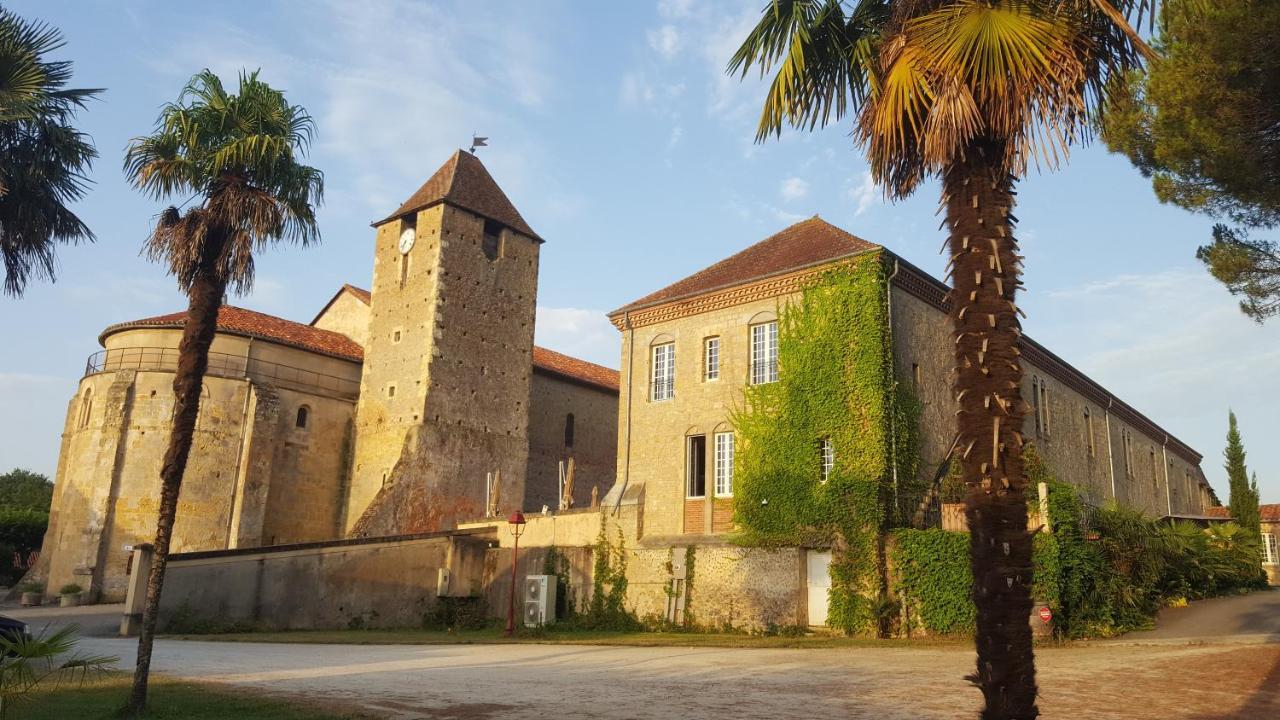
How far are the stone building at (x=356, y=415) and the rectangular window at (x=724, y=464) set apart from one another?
1137 centimetres

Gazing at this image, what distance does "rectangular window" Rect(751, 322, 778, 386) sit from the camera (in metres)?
24.7

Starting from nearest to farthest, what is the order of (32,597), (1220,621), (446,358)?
1. (1220,621)
2. (32,597)
3. (446,358)

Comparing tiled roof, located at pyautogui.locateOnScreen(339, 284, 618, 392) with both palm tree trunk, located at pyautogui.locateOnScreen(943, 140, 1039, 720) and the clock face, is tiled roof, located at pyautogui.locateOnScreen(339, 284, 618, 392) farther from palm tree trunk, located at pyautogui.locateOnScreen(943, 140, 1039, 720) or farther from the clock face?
palm tree trunk, located at pyautogui.locateOnScreen(943, 140, 1039, 720)

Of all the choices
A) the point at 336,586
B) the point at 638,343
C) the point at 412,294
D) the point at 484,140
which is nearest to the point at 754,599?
the point at 638,343

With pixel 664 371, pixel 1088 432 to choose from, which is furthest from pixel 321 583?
pixel 1088 432

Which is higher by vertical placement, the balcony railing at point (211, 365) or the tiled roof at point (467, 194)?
the tiled roof at point (467, 194)

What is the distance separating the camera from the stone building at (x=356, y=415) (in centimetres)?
3306

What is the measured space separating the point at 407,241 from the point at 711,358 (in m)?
17.3

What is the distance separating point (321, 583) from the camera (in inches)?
973

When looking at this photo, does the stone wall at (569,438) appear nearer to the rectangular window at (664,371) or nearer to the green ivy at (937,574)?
the rectangular window at (664,371)

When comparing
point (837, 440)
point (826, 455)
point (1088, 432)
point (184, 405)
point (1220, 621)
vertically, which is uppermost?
point (1088, 432)

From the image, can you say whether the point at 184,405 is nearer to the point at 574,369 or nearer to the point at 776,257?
the point at 776,257

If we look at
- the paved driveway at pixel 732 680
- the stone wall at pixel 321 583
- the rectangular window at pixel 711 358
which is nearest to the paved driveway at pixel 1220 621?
the paved driveway at pixel 732 680

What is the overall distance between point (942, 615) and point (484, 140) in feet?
95.8
